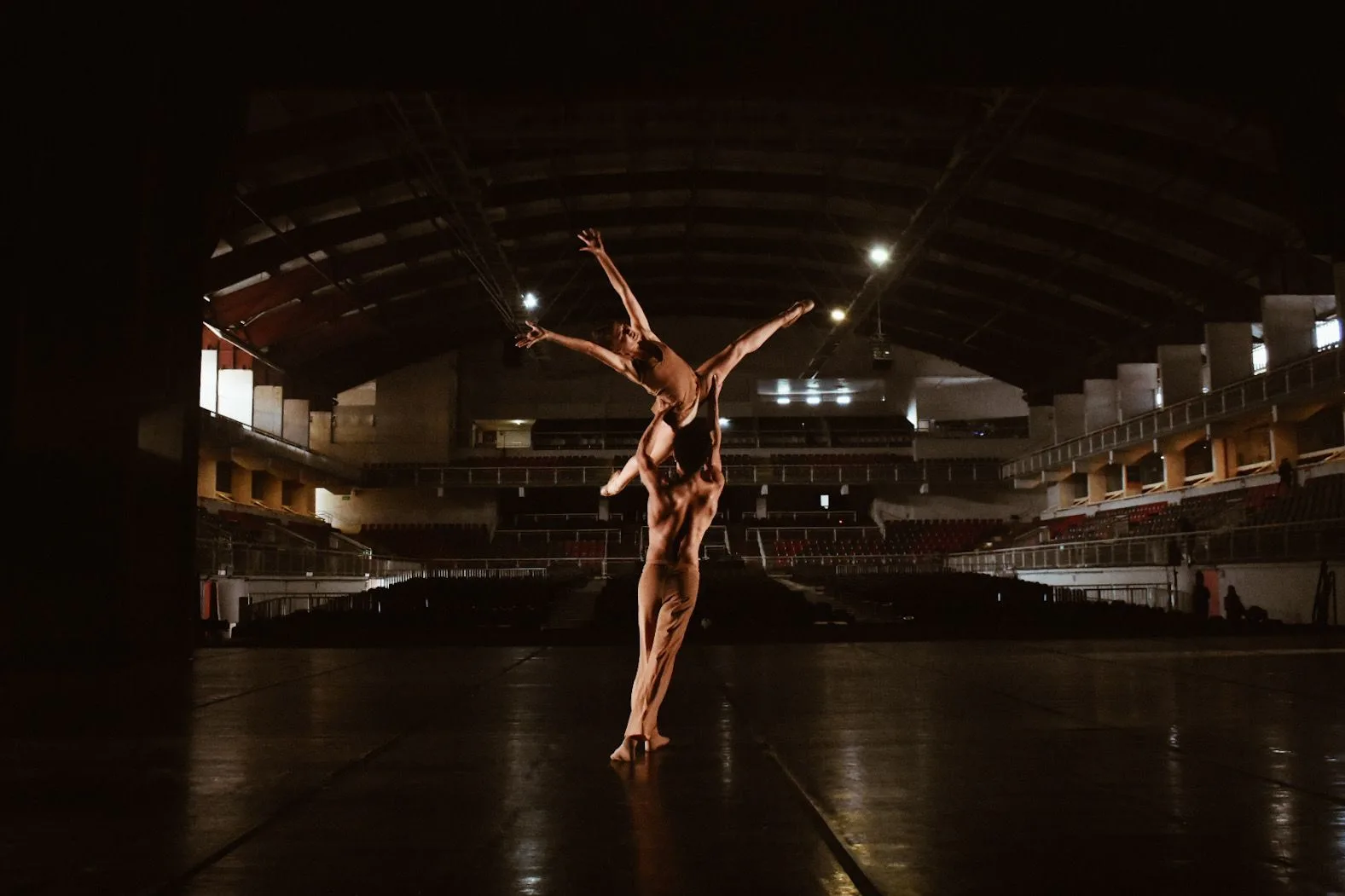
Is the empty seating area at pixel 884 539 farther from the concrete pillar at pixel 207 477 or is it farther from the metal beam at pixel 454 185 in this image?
the concrete pillar at pixel 207 477

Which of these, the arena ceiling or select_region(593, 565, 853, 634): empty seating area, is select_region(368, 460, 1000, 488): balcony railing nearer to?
the arena ceiling

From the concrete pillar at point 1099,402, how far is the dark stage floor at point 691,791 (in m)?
31.9

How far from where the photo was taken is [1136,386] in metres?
35.8

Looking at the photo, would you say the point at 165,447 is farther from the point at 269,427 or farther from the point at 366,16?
the point at 269,427

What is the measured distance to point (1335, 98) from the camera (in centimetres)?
962

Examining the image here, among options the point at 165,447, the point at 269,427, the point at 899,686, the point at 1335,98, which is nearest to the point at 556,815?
the point at 899,686

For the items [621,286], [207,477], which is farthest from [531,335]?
[207,477]

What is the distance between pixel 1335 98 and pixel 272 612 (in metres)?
17.5

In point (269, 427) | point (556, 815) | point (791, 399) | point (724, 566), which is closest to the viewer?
point (556, 815)

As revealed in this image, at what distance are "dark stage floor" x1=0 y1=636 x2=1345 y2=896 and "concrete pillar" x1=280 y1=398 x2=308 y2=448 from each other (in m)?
34.0

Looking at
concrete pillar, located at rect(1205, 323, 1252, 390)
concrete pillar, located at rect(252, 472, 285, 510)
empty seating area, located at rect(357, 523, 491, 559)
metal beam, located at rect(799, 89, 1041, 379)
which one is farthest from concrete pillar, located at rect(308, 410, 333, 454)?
concrete pillar, located at rect(1205, 323, 1252, 390)

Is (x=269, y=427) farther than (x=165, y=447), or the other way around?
(x=269, y=427)

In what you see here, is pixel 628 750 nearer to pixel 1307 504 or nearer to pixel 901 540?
pixel 1307 504

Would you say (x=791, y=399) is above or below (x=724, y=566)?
above
